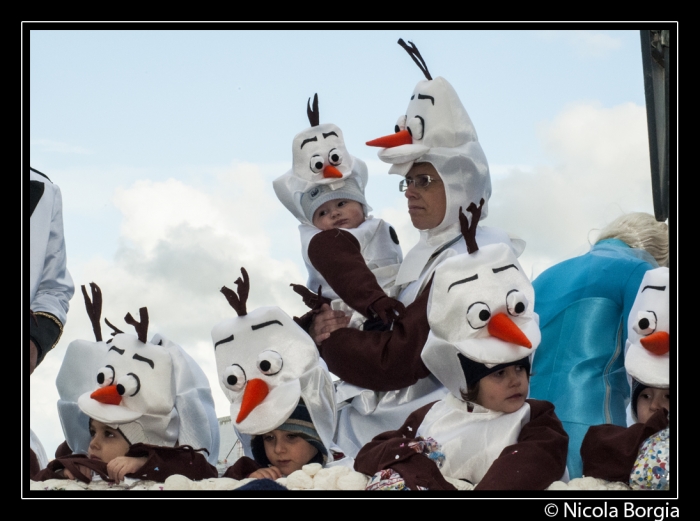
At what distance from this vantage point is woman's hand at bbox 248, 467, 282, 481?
3.43 metres

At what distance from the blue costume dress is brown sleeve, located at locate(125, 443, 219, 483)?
1.25 metres

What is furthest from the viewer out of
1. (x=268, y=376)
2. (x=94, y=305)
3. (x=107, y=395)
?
(x=94, y=305)

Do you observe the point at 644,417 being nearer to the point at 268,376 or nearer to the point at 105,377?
the point at 268,376

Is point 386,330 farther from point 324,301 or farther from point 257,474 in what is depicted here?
point 257,474

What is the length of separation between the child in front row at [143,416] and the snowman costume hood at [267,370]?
0.28m

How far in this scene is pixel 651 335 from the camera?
314 centimetres

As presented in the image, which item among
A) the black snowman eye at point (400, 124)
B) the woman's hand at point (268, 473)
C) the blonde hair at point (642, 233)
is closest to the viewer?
the woman's hand at point (268, 473)

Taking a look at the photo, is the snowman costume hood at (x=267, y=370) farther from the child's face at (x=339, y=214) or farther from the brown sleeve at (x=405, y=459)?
the child's face at (x=339, y=214)

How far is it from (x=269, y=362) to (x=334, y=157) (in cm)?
109

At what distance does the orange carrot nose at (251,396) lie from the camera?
11.3ft

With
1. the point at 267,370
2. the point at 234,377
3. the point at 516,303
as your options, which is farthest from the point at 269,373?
the point at 516,303

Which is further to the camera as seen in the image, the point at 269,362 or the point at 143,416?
the point at 143,416

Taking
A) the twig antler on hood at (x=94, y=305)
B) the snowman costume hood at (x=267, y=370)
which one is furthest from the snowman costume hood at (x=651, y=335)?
the twig antler on hood at (x=94, y=305)
